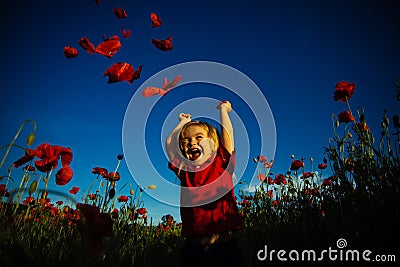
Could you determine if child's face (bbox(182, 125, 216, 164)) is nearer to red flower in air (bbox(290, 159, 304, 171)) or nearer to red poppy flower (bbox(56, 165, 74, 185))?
red poppy flower (bbox(56, 165, 74, 185))

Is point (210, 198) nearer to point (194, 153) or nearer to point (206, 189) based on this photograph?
point (206, 189)

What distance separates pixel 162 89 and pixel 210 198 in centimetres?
108

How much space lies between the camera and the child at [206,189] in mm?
1915

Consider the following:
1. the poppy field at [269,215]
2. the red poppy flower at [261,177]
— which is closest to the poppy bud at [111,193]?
the poppy field at [269,215]

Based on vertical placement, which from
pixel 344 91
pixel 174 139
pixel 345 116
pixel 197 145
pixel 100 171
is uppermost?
pixel 344 91

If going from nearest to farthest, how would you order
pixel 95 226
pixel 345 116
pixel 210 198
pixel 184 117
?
pixel 95 226 < pixel 210 198 < pixel 184 117 < pixel 345 116

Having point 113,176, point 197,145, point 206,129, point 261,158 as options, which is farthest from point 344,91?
point 113,176

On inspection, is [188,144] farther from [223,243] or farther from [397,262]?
[397,262]

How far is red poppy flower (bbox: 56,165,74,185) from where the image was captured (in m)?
2.55

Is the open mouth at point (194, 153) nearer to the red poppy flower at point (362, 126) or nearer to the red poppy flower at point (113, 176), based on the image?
the red poppy flower at point (113, 176)

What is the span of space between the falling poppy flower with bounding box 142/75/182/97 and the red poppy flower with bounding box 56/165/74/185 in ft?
3.64

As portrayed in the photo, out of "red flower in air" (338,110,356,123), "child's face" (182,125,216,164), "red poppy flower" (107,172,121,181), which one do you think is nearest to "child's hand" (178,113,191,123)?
"child's face" (182,125,216,164)

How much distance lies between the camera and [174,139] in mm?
2596

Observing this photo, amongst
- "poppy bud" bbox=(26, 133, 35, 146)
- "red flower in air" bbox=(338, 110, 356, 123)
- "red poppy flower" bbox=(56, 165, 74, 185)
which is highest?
"red flower in air" bbox=(338, 110, 356, 123)
